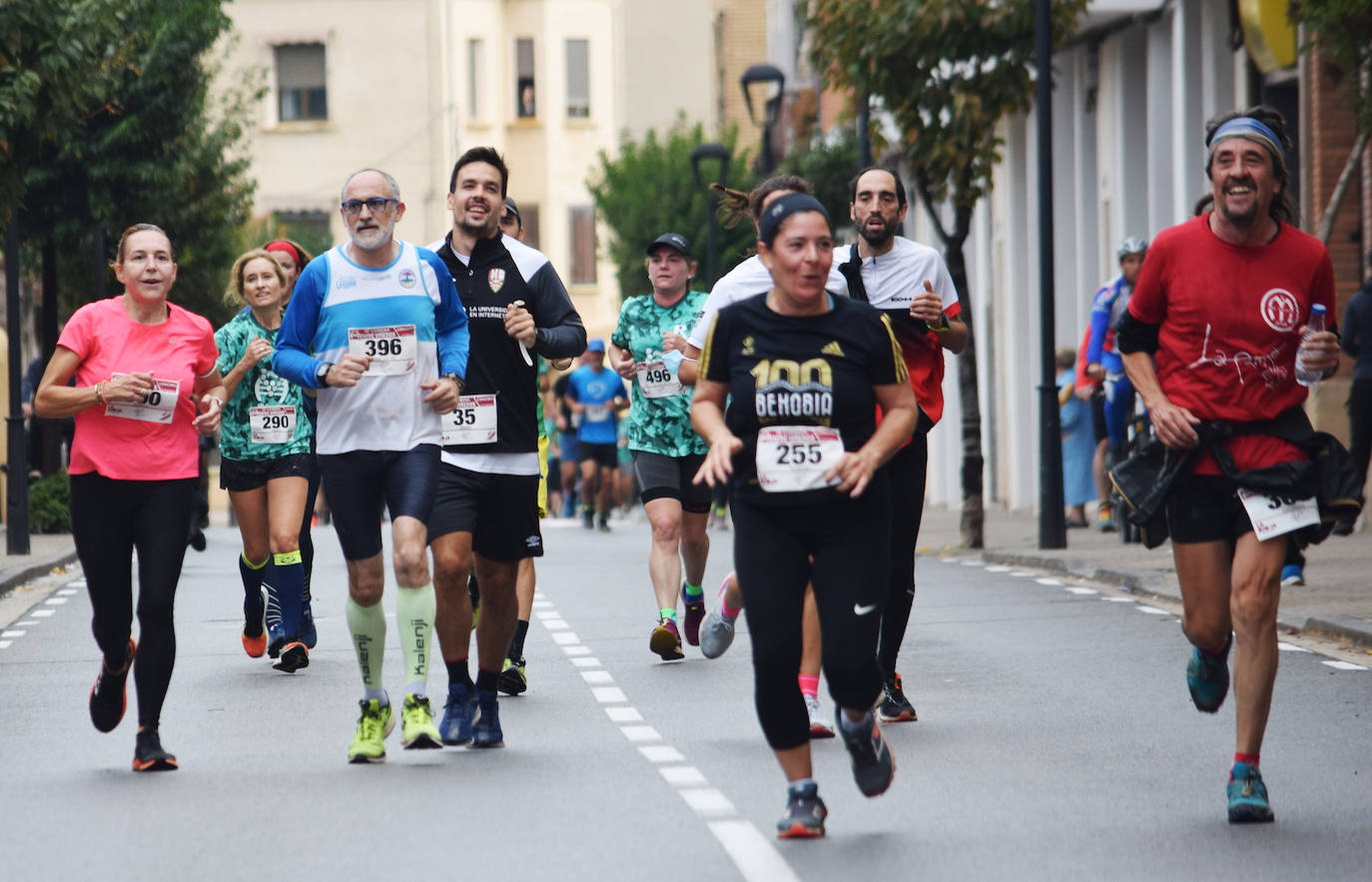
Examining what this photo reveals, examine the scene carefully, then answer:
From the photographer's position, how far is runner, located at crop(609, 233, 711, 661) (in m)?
13.0

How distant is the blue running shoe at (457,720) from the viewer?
31.9ft

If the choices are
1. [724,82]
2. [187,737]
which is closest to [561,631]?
[187,737]

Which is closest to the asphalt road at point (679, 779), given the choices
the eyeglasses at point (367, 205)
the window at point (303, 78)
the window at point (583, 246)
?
the eyeglasses at point (367, 205)

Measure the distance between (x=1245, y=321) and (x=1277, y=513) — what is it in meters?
0.59

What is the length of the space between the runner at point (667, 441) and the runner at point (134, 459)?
3880 mm

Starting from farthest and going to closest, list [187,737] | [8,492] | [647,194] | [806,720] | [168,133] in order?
[647,194] → [168,133] → [8,492] → [187,737] → [806,720]

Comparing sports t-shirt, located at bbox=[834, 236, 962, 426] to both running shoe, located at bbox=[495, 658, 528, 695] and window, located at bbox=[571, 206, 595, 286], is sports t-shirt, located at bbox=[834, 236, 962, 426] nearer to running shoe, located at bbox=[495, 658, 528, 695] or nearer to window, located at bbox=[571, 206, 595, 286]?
running shoe, located at bbox=[495, 658, 528, 695]

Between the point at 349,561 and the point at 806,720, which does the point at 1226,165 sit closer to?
the point at 806,720

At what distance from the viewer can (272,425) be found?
506 inches

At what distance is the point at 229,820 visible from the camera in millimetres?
8148

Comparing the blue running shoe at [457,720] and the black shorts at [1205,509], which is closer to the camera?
the black shorts at [1205,509]

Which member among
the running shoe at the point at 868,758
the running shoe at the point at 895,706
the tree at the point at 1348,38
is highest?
the tree at the point at 1348,38

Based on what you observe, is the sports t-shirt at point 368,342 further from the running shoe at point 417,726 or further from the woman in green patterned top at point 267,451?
the woman in green patterned top at point 267,451

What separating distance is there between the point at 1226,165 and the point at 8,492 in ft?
54.7
